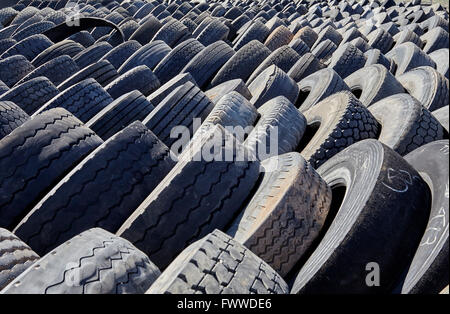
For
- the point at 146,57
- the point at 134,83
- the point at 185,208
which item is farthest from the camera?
the point at 146,57

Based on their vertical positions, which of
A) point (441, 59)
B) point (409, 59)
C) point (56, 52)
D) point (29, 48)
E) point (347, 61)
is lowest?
point (441, 59)

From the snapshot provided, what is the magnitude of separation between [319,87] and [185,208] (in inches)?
104

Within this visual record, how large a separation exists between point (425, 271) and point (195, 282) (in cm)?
111

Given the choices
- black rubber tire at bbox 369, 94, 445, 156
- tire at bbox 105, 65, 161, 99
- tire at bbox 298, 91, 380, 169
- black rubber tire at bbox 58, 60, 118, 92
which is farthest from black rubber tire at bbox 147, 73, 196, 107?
black rubber tire at bbox 369, 94, 445, 156

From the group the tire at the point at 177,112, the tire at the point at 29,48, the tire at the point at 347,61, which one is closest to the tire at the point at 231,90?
the tire at the point at 177,112

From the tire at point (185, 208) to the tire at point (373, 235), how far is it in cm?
64

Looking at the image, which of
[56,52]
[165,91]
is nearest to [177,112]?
[165,91]

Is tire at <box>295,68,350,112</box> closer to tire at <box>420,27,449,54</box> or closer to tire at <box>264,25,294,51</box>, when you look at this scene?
tire at <box>264,25,294,51</box>

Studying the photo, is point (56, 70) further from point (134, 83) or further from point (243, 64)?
→ point (243, 64)

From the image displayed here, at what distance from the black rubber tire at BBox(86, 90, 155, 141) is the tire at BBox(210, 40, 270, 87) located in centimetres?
156

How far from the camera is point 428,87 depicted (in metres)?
4.28

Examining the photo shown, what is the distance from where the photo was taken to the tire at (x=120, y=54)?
21.2 ft

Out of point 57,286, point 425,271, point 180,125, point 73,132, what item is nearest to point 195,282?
point 57,286

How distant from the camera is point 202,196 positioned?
2691mm
